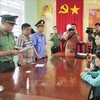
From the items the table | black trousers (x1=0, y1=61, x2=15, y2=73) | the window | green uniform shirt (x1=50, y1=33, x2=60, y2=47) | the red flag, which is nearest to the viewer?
the table

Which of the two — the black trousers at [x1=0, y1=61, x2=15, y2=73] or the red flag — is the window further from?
the black trousers at [x1=0, y1=61, x2=15, y2=73]

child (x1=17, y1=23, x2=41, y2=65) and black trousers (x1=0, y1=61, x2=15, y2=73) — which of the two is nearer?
black trousers (x1=0, y1=61, x2=15, y2=73)

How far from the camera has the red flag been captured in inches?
241

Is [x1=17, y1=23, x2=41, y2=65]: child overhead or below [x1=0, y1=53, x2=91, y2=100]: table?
overhead

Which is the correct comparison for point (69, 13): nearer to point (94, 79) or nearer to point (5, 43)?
point (5, 43)

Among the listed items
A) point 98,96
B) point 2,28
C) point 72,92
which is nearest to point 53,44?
point 2,28

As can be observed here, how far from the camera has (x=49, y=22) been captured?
21.4 feet

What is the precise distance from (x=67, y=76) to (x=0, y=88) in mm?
796

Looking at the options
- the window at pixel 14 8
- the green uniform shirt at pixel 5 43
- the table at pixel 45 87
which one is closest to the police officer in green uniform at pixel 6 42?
the green uniform shirt at pixel 5 43

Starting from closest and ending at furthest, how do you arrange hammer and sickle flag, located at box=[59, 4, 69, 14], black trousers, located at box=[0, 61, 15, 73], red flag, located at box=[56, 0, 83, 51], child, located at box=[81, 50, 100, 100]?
child, located at box=[81, 50, 100, 100] → black trousers, located at box=[0, 61, 15, 73] → red flag, located at box=[56, 0, 83, 51] → hammer and sickle flag, located at box=[59, 4, 69, 14]

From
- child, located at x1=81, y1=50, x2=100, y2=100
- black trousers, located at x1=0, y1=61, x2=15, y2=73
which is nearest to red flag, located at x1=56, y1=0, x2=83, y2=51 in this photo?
black trousers, located at x1=0, y1=61, x2=15, y2=73

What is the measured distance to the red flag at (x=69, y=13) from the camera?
6133 millimetres

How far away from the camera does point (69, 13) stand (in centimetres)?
625

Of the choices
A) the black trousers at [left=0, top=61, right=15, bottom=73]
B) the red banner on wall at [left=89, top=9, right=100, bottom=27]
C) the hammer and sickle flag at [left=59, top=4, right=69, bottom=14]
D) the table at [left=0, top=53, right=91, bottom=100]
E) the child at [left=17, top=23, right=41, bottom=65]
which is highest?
the hammer and sickle flag at [left=59, top=4, right=69, bottom=14]
